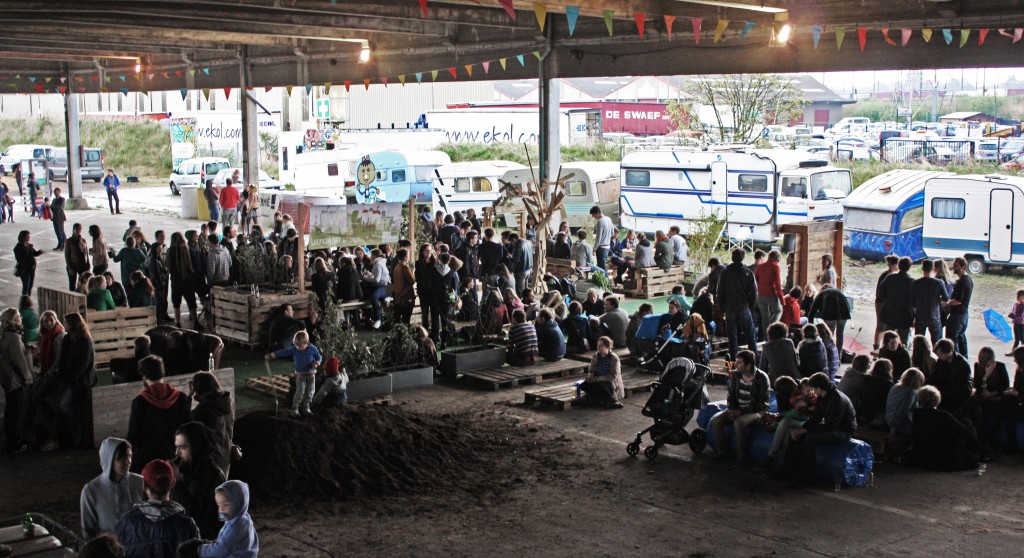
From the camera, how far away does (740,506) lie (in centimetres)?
867

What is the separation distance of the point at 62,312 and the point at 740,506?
9.39 m

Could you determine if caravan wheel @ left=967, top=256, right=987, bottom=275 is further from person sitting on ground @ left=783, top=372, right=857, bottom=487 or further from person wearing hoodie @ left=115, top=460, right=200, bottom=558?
person wearing hoodie @ left=115, top=460, right=200, bottom=558

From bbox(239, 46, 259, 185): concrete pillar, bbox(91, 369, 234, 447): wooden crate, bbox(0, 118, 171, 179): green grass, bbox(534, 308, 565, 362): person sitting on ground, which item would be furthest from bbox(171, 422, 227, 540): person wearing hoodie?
bbox(0, 118, 171, 179): green grass

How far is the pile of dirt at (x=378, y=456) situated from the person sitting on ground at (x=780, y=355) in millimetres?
2334

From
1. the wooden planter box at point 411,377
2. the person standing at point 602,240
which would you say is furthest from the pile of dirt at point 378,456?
the person standing at point 602,240

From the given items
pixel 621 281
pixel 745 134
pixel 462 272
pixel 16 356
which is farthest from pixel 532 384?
pixel 745 134

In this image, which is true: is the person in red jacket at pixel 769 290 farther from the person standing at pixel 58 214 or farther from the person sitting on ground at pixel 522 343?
the person standing at pixel 58 214

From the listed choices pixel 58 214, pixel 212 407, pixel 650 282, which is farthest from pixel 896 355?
pixel 58 214

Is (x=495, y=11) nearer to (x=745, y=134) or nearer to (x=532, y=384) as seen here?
(x=532, y=384)

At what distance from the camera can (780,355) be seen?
11.0 m

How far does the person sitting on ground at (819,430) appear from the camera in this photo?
29.8 ft

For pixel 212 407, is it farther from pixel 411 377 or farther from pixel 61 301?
pixel 61 301

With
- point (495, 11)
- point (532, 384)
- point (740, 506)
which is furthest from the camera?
point (495, 11)

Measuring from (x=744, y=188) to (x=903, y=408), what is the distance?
16038 mm
